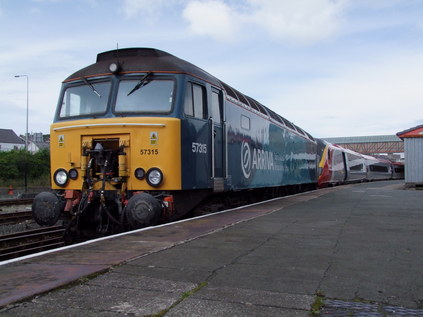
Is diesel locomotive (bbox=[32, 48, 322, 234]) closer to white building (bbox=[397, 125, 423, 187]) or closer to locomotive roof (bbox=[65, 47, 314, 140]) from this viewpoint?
locomotive roof (bbox=[65, 47, 314, 140])

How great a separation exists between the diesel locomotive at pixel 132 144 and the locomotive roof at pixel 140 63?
0.02 metres

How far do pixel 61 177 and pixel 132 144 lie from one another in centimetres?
164

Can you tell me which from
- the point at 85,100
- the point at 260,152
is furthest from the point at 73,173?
the point at 260,152

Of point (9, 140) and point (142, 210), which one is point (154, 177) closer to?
point (142, 210)

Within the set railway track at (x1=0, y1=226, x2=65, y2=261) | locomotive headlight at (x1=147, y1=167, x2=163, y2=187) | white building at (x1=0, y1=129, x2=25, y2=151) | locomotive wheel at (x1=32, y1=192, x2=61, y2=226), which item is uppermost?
white building at (x1=0, y1=129, x2=25, y2=151)

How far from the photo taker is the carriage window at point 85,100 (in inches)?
316

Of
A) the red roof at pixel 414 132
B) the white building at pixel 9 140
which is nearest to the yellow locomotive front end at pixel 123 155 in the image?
the red roof at pixel 414 132

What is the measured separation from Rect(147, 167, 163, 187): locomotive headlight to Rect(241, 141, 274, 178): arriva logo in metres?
3.63

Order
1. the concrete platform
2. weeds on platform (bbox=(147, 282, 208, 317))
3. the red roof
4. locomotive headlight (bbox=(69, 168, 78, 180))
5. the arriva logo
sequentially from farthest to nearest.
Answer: the red roof < the arriva logo < locomotive headlight (bbox=(69, 168, 78, 180)) < the concrete platform < weeds on platform (bbox=(147, 282, 208, 317))

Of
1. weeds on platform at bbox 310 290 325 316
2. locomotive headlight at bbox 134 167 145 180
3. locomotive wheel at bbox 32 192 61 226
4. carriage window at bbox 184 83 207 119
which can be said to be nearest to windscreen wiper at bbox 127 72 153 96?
carriage window at bbox 184 83 207 119

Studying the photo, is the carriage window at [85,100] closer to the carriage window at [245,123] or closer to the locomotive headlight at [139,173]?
the locomotive headlight at [139,173]

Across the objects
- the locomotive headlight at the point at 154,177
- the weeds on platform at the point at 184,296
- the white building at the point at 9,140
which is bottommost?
the weeds on platform at the point at 184,296

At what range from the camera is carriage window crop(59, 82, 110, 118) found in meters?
8.04

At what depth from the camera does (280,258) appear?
16.1ft
